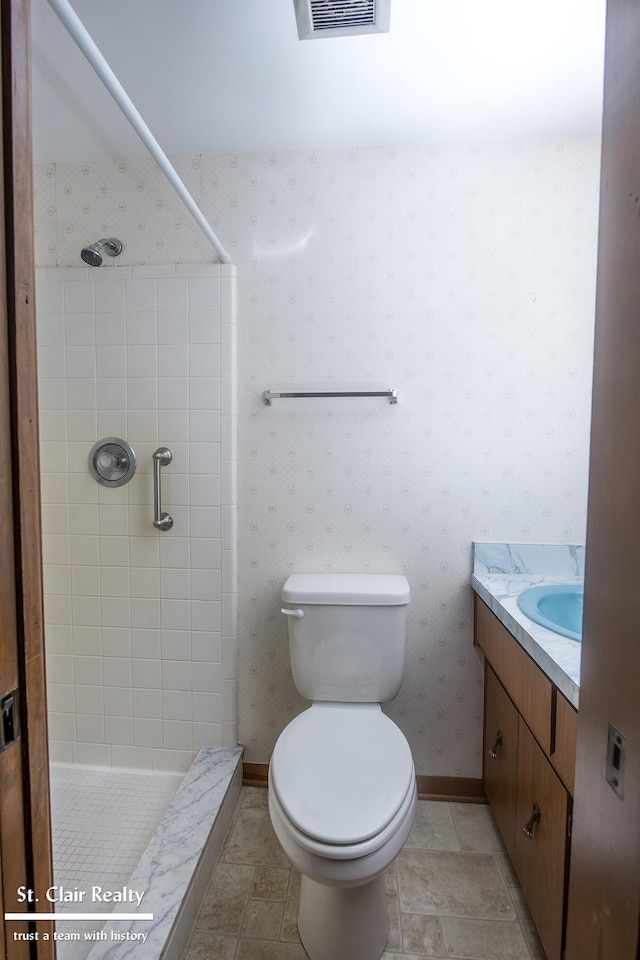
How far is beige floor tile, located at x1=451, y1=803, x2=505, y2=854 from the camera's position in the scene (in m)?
1.55

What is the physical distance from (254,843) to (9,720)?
1348 mm

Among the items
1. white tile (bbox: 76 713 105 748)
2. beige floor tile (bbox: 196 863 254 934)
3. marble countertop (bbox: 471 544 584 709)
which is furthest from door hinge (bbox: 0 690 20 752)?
white tile (bbox: 76 713 105 748)

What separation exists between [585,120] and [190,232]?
52.9 inches

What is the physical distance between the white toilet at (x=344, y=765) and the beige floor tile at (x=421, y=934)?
0.23 feet

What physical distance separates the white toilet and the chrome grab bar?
50cm

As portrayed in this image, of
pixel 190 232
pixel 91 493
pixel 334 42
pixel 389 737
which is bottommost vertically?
pixel 389 737

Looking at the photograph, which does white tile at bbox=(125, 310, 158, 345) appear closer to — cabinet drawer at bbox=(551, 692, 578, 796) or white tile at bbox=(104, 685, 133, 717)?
white tile at bbox=(104, 685, 133, 717)

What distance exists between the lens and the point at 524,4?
1.11 metres

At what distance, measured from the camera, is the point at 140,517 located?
1770 millimetres

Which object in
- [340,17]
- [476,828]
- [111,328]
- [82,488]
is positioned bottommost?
[476,828]

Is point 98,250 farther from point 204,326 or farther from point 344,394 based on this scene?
point 344,394

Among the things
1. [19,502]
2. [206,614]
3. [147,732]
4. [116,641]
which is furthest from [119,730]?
[19,502]

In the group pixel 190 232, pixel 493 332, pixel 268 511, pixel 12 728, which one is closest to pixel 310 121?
pixel 190 232

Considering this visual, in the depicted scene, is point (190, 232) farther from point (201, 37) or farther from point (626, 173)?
point (626, 173)
